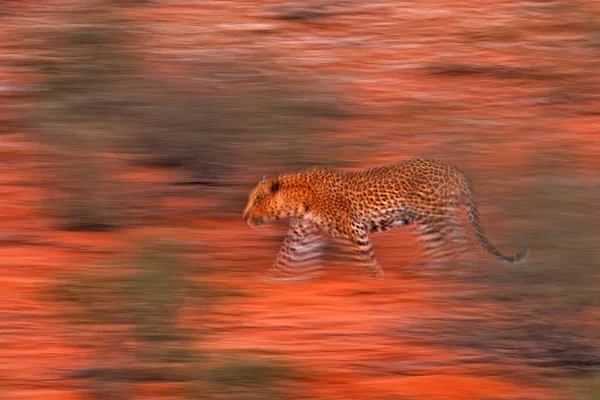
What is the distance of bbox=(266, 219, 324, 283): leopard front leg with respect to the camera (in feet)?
33.0

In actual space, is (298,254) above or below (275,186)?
below

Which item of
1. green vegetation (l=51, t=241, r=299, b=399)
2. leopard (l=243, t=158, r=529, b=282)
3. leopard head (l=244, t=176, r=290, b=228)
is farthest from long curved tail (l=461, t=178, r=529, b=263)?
green vegetation (l=51, t=241, r=299, b=399)

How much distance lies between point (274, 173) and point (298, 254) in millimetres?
1258

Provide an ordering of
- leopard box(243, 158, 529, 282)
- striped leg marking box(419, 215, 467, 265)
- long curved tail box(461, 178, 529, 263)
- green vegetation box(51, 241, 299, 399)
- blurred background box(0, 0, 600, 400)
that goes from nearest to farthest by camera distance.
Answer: green vegetation box(51, 241, 299, 399), blurred background box(0, 0, 600, 400), long curved tail box(461, 178, 529, 263), striped leg marking box(419, 215, 467, 265), leopard box(243, 158, 529, 282)

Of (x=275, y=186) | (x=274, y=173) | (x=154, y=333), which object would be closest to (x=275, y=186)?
(x=275, y=186)

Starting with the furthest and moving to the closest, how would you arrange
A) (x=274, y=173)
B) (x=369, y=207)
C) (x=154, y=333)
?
1. (x=274, y=173)
2. (x=369, y=207)
3. (x=154, y=333)

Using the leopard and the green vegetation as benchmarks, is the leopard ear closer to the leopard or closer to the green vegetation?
the leopard

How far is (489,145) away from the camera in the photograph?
10.9 m

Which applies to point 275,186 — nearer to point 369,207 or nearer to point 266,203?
point 266,203

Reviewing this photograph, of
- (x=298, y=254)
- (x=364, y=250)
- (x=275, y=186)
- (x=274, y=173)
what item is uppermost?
(x=275, y=186)

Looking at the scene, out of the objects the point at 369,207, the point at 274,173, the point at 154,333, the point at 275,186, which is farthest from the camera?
the point at 274,173

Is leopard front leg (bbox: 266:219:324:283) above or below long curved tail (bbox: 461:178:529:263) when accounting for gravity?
below

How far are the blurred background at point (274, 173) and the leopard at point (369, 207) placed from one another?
0.22 metres

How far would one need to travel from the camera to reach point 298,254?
1012 centimetres
